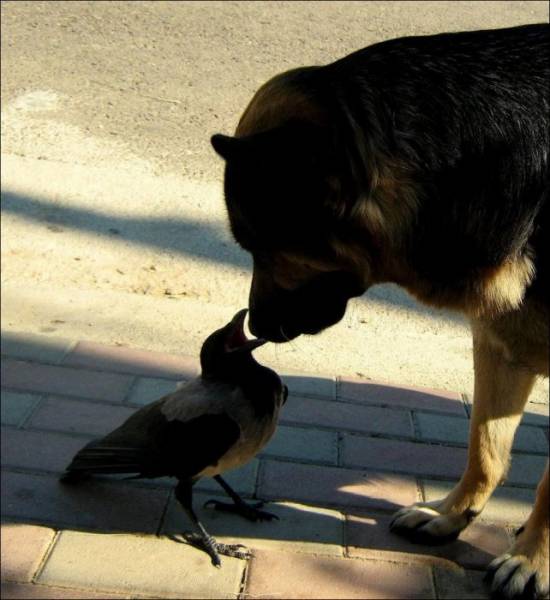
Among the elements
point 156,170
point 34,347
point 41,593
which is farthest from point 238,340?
point 156,170

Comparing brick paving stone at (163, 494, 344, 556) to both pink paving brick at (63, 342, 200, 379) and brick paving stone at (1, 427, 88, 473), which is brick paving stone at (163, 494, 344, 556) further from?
pink paving brick at (63, 342, 200, 379)

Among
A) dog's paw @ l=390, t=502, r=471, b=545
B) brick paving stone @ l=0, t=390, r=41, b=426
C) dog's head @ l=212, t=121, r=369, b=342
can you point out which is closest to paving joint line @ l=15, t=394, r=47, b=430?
brick paving stone @ l=0, t=390, r=41, b=426

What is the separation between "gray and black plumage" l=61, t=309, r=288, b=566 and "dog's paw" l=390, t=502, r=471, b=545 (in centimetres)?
42

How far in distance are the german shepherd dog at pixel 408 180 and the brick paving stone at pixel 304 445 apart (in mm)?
896

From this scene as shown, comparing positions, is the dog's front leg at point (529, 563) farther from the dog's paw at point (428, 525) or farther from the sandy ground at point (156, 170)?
the sandy ground at point (156, 170)

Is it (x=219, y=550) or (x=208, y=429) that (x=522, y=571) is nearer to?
(x=219, y=550)

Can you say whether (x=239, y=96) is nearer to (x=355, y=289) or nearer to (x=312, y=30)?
(x=312, y=30)

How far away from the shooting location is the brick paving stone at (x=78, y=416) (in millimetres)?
3416

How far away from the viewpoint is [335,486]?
3.21 m

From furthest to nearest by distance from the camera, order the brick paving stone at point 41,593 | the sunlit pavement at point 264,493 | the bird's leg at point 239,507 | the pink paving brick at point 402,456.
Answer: the pink paving brick at point 402,456 < the bird's leg at point 239,507 < the sunlit pavement at point 264,493 < the brick paving stone at point 41,593

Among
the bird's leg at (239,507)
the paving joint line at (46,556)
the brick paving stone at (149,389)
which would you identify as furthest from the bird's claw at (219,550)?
the brick paving stone at (149,389)

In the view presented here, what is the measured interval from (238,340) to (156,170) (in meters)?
2.83

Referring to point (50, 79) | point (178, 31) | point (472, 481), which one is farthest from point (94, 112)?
point (472, 481)

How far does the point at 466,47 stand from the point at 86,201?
311 centimetres
